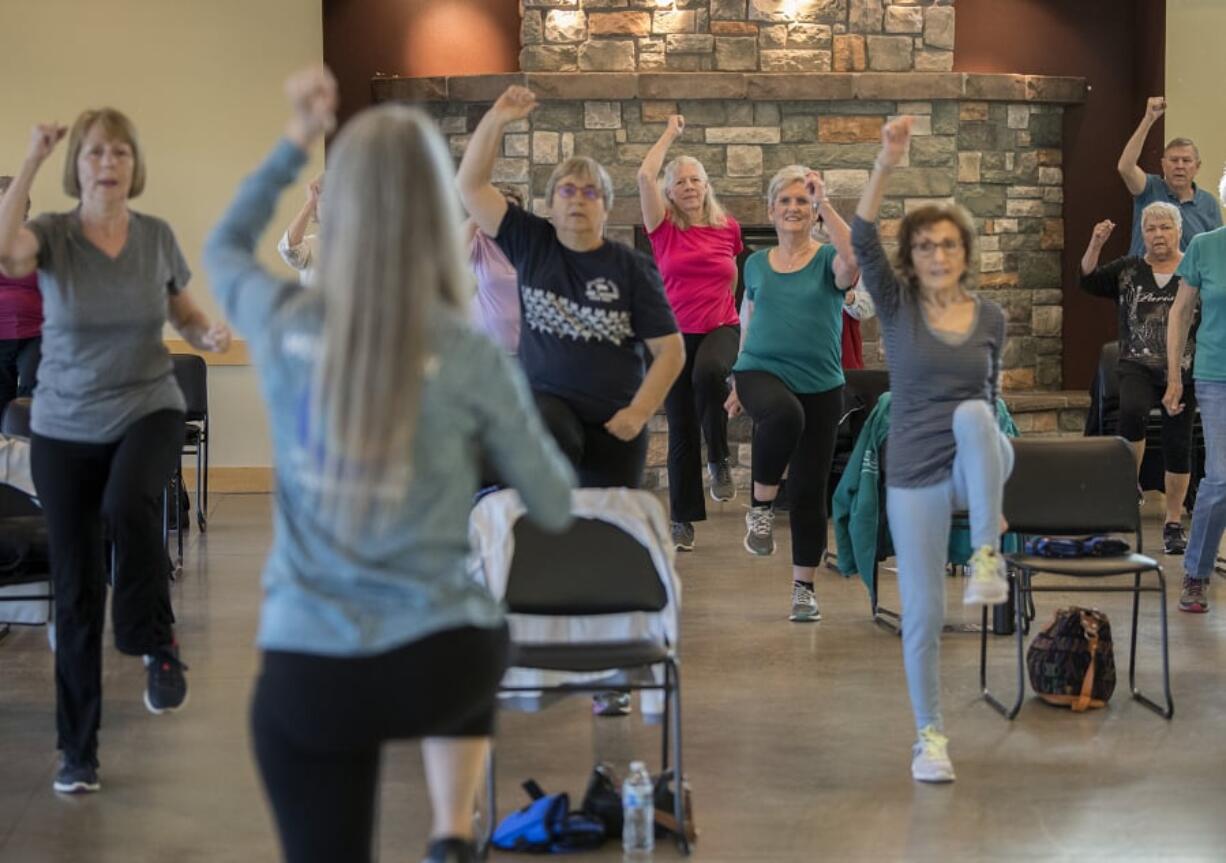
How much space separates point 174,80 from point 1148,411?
18.7ft

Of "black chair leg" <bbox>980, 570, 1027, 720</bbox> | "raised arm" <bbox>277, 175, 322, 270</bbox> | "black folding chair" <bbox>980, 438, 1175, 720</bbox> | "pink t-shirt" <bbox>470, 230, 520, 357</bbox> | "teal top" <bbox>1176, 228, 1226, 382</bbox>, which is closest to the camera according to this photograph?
"black chair leg" <bbox>980, 570, 1027, 720</bbox>

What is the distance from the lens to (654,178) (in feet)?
21.7

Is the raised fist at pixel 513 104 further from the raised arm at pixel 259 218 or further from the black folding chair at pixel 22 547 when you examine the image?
the black folding chair at pixel 22 547

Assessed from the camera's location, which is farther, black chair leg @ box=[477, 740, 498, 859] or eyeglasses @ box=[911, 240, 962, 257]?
eyeglasses @ box=[911, 240, 962, 257]

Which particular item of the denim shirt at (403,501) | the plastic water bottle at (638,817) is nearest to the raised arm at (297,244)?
the plastic water bottle at (638,817)

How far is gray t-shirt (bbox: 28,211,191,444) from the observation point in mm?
4141

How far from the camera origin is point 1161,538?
852cm

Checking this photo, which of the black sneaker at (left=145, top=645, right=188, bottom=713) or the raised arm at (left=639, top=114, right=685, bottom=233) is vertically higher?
the raised arm at (left=639, top=114, right=685, bottom=233)

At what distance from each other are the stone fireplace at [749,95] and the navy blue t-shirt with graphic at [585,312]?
5708 millimetres

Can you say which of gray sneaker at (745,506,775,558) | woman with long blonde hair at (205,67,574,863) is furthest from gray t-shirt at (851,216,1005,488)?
woman with long blonde hair at (205,67,574,863)

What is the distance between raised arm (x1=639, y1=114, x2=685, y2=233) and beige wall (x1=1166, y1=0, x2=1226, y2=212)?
4926 mm

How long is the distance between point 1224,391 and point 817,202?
1.71 m

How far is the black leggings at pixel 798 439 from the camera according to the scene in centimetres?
614

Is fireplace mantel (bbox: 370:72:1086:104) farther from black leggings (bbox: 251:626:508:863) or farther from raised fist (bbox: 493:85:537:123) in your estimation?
black leggings (bbox: 251:626:508:863)
